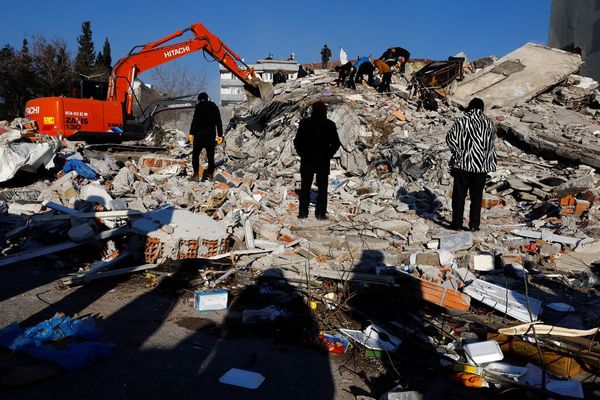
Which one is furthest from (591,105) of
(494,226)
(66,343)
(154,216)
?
(66,343)

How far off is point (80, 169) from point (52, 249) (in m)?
4.22

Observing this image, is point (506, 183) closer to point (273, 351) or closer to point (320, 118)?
point (320, 118)

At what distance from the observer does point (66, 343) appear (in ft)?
10.1

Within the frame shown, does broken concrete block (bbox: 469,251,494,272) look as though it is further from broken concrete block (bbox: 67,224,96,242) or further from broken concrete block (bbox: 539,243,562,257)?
broken concrete block (bbox: 67,224,96,242)

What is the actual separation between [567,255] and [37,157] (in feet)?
28.5

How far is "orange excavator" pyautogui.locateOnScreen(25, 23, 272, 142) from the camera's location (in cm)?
1152

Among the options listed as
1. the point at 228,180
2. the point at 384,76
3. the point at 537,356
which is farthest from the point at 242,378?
the point at 384,76

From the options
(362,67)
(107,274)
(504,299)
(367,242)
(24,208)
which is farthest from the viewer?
(362,67)

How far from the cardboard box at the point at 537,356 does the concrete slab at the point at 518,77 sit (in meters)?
11.7

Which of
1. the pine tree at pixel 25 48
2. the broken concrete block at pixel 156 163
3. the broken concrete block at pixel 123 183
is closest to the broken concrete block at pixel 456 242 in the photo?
the broken concrete block at pixel 123 183

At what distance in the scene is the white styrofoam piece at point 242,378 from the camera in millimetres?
2764

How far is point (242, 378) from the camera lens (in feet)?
9.29

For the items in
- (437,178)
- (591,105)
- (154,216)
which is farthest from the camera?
(591,105)

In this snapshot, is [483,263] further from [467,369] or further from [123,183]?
[123,183]
